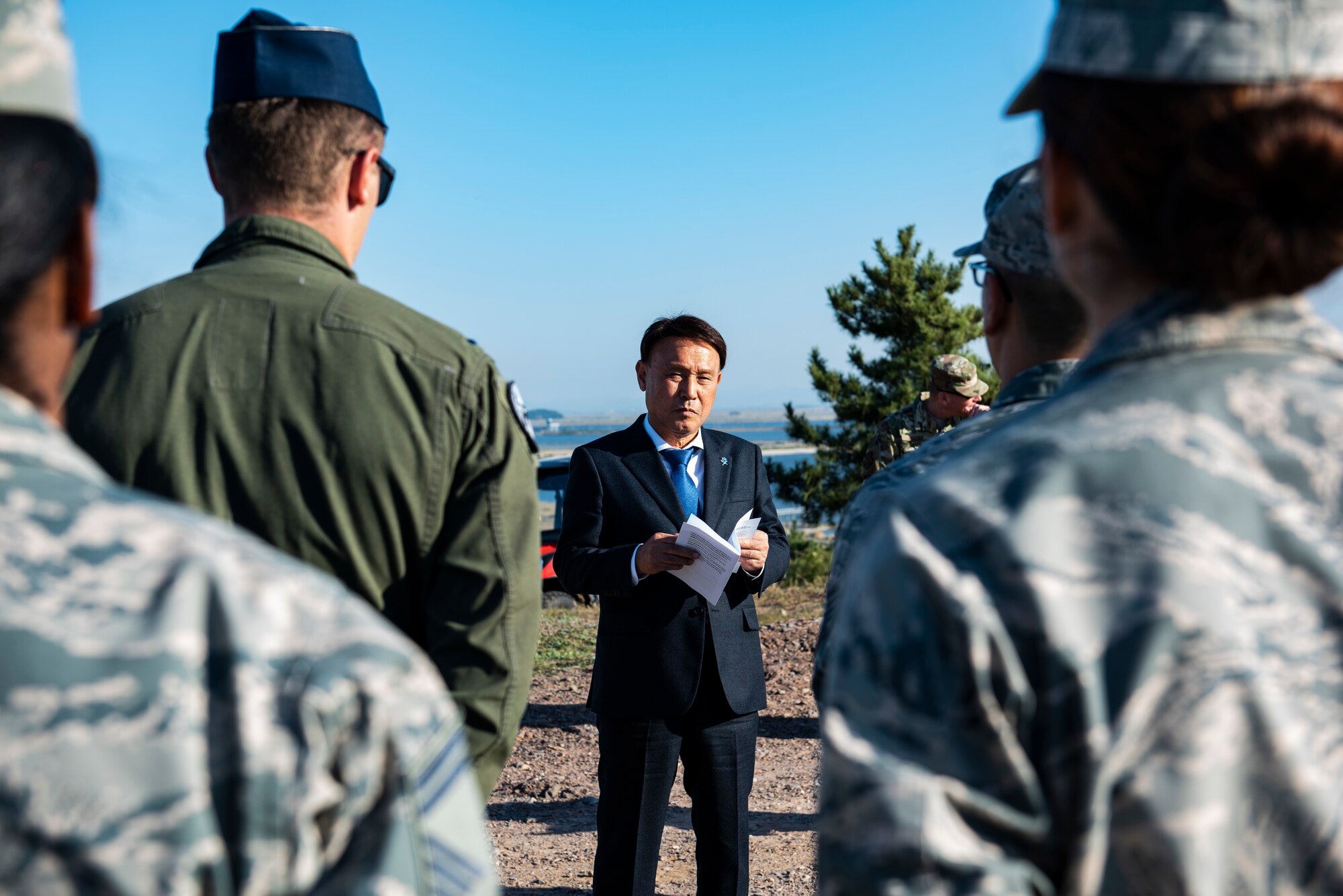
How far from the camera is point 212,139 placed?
2.28 meters

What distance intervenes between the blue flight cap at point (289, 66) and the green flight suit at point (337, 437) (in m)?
0.27

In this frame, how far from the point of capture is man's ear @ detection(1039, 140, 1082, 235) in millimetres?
1259

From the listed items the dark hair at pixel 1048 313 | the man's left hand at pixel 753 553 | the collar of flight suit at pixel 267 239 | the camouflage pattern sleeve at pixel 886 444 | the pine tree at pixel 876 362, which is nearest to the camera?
the collar of flight suit at pixel 267 239

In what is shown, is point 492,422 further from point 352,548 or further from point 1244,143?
point 1244,143

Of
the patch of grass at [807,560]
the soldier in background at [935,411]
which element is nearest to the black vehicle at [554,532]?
the patch of grass at [807,560]

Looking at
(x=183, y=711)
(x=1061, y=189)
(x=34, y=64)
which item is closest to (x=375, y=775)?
(x=183, y=711)

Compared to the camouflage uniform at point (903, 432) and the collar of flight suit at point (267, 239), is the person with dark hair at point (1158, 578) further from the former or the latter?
the camouflage uniform at point (903, 432)

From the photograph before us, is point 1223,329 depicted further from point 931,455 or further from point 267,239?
point 267,239

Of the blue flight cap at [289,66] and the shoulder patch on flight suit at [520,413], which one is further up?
the blue flight cap at [289,66]

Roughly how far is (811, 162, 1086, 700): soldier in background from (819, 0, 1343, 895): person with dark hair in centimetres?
107

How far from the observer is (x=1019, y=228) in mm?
2342

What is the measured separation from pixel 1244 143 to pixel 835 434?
21041mm

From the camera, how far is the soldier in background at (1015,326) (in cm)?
231

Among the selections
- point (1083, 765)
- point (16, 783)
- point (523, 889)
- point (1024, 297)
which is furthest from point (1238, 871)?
point (523, 889)
